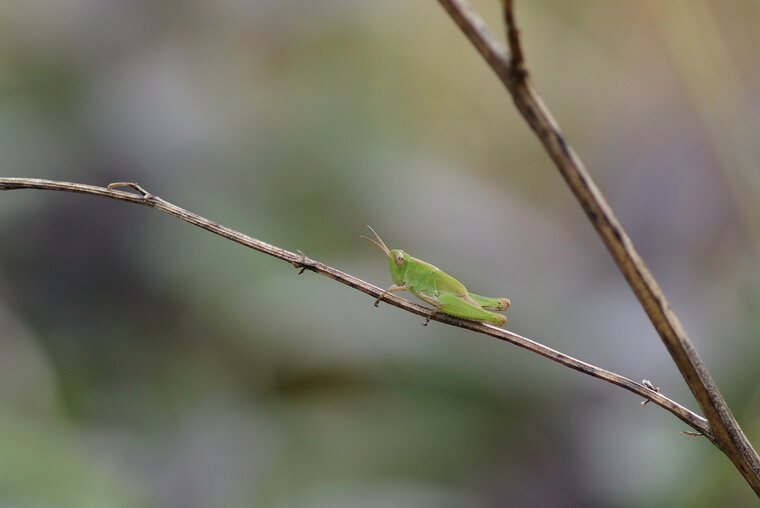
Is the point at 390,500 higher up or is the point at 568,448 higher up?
the point at 568,448

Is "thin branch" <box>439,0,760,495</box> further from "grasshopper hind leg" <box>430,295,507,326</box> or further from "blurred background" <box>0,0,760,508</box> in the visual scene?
"blurred background" <box>0,0,760,508</box>

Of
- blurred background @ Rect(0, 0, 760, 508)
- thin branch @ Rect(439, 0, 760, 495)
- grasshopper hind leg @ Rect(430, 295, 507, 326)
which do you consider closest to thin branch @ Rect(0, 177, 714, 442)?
thin branch @ Rect(439, 0, 760, 495)

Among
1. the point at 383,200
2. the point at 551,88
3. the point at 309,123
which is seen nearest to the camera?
the point at 383,200

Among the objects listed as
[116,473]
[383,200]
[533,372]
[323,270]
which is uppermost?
[383,200]

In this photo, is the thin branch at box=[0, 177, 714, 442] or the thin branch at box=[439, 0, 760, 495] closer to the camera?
the thin branch at box=[439, 0, 760, 495]

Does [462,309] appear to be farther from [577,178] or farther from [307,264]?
[577,178]

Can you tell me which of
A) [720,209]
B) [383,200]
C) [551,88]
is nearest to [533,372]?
[383,200]

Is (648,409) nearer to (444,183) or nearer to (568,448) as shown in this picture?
(568,448)

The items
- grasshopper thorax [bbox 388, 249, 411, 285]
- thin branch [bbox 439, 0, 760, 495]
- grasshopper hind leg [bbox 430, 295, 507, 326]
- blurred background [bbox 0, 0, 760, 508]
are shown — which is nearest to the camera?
thin branch [bbox 439, 0, 760, 495]
